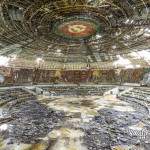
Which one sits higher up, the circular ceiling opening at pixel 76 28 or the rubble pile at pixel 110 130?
the circular ceiling opening at pixel 76 28

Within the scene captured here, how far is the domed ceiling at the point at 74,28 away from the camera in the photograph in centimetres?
1536

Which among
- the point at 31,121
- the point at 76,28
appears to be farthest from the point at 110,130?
the point at 76,28

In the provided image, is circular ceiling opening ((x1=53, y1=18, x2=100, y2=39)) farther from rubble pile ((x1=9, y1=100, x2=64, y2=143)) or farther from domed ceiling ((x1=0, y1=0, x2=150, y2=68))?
rubble pile ((x1=9, y1=100, x2=64, y2=143))

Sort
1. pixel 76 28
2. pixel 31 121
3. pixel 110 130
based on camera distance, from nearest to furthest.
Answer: pixel 110 130 → pixel 31 121 → pixel 76 28

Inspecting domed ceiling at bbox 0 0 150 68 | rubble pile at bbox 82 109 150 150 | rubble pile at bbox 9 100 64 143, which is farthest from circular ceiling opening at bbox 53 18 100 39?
rubble pile at bbox 82 109 150 150

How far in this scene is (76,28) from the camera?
18438 millimetres

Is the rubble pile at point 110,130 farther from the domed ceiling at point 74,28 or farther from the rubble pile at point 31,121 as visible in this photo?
the domed ceiling at point 74,28

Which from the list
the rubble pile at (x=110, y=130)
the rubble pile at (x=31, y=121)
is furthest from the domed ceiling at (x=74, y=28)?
the rubble pile at (x=110, y=130)

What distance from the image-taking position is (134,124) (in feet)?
47.9

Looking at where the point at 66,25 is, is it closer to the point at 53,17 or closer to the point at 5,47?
the point at 53,17

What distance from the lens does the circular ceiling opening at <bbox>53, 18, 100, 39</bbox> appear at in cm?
1742

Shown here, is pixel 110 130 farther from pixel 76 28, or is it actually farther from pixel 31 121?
pixel 76 28

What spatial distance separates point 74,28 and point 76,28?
133mm

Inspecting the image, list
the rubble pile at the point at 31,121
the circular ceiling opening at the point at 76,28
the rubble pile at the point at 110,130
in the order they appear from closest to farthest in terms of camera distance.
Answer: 1. the rubble pile at the point at 110,130
2. the rubble pile at the point at 31,121
3. the circular ceiling opening at the point at 76,28
